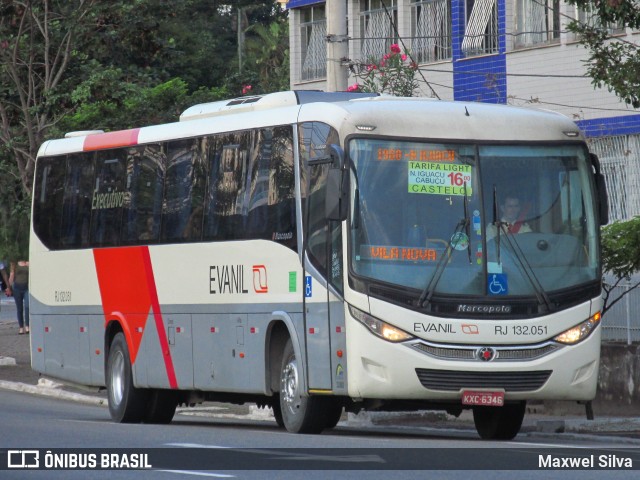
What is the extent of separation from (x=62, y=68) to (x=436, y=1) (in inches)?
304

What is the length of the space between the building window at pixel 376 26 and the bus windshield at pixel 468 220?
17.6 metres

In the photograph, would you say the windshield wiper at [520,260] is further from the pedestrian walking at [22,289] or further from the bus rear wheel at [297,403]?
the pedestrian walking at [22,289]

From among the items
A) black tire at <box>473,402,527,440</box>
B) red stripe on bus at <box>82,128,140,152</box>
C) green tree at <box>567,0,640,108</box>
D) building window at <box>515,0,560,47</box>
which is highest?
building window at <box>515,0,560,47</box>

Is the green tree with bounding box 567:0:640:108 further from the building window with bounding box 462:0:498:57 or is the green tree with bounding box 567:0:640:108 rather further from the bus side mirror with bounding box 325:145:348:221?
the building window with bounding box 462:0:498:57

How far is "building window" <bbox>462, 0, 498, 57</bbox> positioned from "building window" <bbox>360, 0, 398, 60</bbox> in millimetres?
2267

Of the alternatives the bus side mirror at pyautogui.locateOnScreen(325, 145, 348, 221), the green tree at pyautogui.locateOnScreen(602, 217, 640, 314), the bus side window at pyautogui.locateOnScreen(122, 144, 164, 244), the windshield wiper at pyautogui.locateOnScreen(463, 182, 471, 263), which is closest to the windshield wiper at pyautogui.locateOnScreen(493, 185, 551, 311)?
the windshield wiper at pyautogui.locateOnScreen(463, 182, 471, 263)

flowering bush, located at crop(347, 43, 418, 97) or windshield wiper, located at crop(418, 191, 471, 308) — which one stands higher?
flowering bush, located at crop(347, 43, 418, 97)

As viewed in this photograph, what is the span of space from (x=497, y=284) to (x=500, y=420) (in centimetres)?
208

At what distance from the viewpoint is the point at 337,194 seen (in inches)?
606

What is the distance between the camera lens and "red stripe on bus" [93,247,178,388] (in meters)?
19.5

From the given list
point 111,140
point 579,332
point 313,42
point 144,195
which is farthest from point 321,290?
point 313,42

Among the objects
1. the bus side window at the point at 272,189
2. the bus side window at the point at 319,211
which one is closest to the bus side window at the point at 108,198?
the bus side window at the point at 272,189

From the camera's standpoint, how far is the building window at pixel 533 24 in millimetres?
29281

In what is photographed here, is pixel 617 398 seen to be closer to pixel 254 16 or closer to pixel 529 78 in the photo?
pixel 529 78
